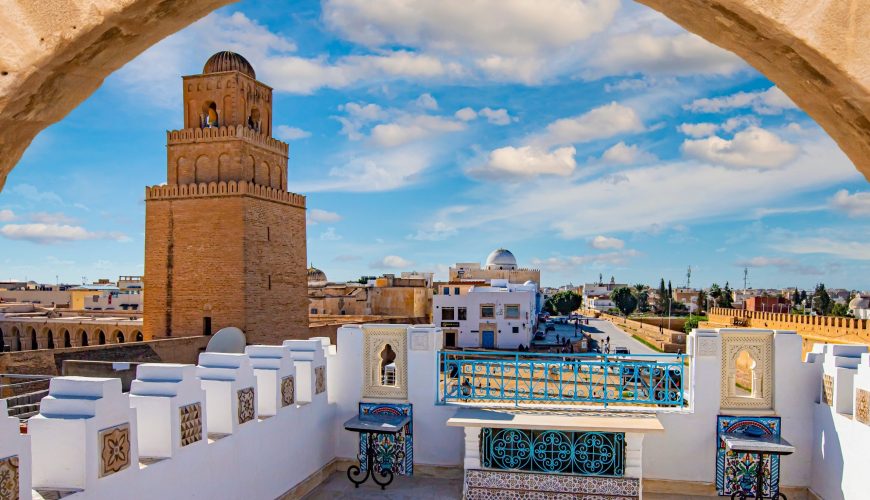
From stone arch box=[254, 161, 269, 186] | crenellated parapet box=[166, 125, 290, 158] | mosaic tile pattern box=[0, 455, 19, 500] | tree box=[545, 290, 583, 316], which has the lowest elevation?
tree box=[545, 290, 583, 316]

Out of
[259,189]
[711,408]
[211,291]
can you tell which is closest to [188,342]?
[211,291]

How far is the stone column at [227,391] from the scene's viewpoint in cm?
562

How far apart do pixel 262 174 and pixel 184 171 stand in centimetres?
259

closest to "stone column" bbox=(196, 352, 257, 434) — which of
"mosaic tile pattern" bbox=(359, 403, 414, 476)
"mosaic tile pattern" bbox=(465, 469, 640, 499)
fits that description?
"mosaic tile pattern" bbox=(359, 403, 414, 476)

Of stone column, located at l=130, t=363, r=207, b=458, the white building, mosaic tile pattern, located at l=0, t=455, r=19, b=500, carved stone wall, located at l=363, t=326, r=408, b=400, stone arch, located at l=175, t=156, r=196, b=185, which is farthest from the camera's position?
the white building

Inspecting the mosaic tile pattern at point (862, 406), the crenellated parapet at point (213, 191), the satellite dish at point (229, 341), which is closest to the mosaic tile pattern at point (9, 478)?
the mosaic tile pattern at point (862, 406)

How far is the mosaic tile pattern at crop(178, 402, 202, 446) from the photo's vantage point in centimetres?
494

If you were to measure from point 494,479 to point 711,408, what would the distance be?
2482mm

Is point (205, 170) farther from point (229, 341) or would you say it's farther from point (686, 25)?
point (686, 25)

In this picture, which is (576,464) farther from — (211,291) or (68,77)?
(211,291)

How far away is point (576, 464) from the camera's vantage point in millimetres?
6566

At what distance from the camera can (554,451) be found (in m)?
6.64

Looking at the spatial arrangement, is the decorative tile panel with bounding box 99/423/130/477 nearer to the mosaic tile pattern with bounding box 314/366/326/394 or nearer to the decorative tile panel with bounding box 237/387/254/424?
the decorative tile panel with bounding box 237/387/254/424

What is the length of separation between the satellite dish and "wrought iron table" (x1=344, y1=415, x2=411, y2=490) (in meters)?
10.7
